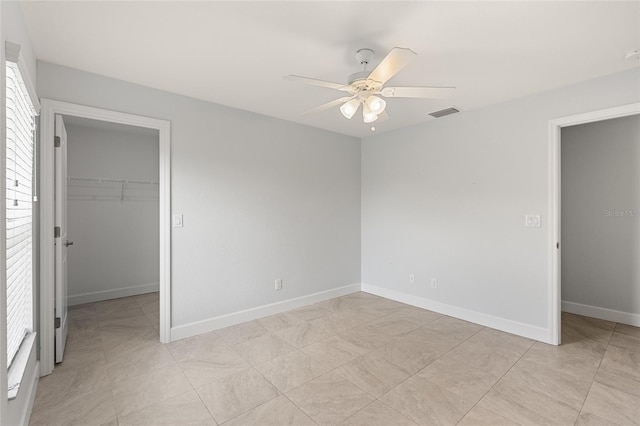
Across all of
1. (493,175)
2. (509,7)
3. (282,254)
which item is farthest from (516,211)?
(282,254)

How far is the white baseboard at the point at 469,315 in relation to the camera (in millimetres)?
3014

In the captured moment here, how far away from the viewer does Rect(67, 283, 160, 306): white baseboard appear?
158 inches

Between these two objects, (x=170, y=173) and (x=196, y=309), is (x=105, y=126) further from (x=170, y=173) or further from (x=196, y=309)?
(x=196, y=309)

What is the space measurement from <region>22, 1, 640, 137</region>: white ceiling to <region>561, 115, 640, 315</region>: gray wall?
1.41 m

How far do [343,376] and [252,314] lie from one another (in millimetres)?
1536

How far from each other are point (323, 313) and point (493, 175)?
2520 mm

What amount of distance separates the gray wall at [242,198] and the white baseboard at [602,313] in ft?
9.14

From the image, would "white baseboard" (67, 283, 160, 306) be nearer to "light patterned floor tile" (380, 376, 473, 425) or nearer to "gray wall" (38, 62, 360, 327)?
"gray wall" (38, 62, 360, 327)

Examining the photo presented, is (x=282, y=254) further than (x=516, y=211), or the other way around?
(x=282, y=254)

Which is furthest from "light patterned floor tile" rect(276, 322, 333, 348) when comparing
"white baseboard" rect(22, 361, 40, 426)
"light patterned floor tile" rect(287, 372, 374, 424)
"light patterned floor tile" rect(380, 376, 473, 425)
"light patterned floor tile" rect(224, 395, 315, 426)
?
"white baseboard" rect(22, 361, 40, 426)

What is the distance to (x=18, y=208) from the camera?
168 centimetres

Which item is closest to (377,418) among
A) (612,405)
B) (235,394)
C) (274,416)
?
(274,416)

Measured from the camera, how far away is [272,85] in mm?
2785

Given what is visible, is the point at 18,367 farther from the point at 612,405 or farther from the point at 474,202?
the point at 474,202
